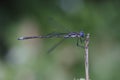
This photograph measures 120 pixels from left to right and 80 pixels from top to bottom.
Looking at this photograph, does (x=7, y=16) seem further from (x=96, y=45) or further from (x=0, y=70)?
(x=96, y=45)

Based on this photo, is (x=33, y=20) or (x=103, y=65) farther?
(x=33, y=20)

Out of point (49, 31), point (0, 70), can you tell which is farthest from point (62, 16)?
point (0, 70)

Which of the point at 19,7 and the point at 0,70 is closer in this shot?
the point at 0,70

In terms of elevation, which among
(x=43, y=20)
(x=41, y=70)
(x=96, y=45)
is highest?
(x=43, y=20)

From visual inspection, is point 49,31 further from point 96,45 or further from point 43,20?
point 96,45

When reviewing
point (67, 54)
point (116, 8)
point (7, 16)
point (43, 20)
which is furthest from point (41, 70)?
point (116, 8)

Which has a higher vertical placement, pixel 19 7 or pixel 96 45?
pixel 19 7
